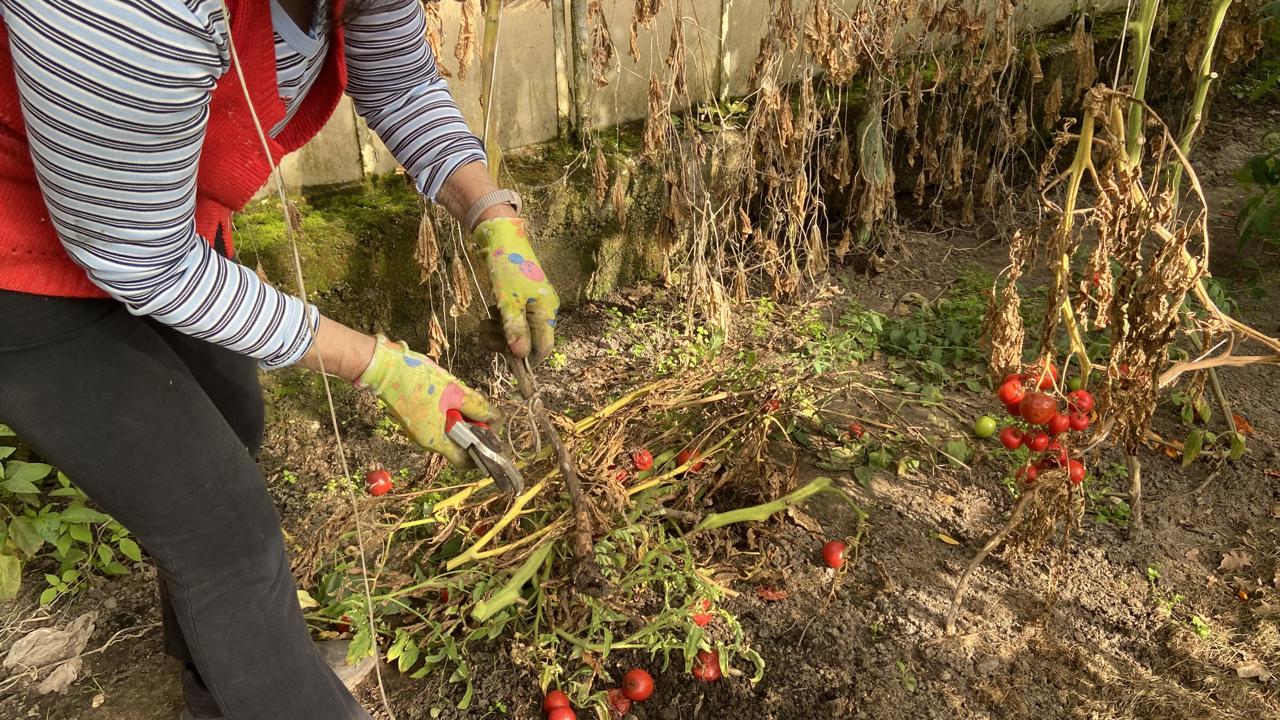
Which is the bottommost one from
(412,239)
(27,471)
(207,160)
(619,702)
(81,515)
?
(619,702)

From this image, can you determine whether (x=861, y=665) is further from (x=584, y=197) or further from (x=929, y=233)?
(x=929, y=233)

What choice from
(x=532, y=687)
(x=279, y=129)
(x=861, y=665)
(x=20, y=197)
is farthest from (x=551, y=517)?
(x=20, y=197)

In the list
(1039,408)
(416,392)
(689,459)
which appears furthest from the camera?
(689,459)

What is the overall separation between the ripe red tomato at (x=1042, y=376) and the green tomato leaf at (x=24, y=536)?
203 cm

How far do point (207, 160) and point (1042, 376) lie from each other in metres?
1.39

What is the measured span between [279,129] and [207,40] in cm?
34

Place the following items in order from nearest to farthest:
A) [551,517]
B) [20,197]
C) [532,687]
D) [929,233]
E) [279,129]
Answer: [20,197] → [279,129] → [532,687] → [551,517] → [929,233]

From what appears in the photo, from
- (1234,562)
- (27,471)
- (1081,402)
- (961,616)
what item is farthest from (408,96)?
(1234,562)

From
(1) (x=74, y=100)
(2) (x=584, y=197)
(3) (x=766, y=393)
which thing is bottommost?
(3) (x=766, y=393)

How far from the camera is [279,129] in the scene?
120 centimetres

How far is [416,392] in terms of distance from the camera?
49.5 inches

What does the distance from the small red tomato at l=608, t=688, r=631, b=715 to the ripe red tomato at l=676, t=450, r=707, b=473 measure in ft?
1.72

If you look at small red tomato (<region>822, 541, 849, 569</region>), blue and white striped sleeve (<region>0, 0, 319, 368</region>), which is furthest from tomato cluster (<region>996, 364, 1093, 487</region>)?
blue and white striped sleeve (<region>0, 0, 319, 368</region>)

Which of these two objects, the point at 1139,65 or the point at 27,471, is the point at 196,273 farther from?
the point at 1139,65
